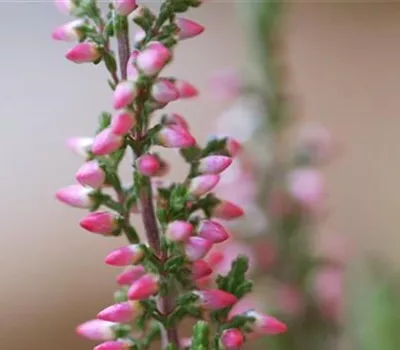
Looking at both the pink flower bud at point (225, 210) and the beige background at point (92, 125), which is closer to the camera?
the pink flower bud at point (225, 210)

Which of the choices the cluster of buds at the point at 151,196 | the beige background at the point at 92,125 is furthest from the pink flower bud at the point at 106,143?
the beige background at the point at 92,125

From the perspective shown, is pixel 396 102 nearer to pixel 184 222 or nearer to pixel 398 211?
pixel 398 211

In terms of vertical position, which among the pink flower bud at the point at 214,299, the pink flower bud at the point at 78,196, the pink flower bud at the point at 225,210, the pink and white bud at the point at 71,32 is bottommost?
the pink flower bud at the point at 214,299

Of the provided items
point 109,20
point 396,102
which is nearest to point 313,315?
point 109,20

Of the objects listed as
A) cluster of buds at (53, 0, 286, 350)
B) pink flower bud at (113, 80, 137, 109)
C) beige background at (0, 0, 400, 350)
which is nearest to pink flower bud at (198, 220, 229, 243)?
cluster of buds at (53, 0, 286, 350)

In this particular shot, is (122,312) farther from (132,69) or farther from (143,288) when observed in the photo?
(132,69)

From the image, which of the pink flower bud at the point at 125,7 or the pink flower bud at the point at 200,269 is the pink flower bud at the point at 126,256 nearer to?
the pink flower bud at the point at 200,269

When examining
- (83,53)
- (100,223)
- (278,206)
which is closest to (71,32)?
(83,53)

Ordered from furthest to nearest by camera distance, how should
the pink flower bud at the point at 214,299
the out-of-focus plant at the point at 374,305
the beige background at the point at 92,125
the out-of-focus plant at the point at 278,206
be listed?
the beige background at the point at 92,125, the out-of-focus plant at the point at 278,206, the pink flower bud at the point at 214,299, the out-of-focus plant at the point at 374,305
